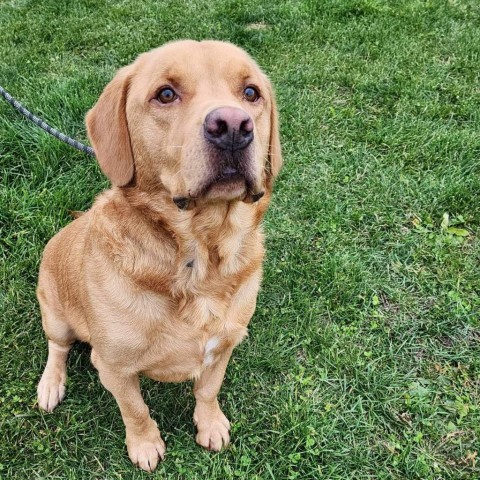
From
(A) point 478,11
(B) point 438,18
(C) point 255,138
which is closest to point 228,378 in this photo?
(C) point 255,138

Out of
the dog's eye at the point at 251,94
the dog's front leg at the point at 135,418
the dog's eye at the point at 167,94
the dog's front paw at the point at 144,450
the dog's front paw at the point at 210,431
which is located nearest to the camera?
the dog's eye at the point at 167,94

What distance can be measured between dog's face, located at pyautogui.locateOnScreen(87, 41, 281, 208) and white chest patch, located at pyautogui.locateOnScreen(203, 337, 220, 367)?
2.37 feet

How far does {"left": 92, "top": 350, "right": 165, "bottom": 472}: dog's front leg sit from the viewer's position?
2566 mm

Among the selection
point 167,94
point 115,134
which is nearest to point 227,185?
point 167,94

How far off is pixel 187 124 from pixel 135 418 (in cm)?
156

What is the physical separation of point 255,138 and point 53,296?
5.36 feet

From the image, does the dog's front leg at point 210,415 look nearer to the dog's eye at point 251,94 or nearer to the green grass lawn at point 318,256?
the green grass lawn at point 318,256

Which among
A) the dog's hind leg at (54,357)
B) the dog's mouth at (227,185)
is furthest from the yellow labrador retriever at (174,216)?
the dog's hind leg at (54,357)

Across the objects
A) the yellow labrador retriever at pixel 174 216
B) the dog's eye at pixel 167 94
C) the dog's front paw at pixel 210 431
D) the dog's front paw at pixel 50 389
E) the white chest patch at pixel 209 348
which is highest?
the dog's eye at pixel 167 94

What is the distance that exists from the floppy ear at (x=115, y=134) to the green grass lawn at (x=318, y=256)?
150cm

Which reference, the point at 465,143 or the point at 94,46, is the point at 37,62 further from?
the point at 465,143

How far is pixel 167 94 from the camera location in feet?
7.25

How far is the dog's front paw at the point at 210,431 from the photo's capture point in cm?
293

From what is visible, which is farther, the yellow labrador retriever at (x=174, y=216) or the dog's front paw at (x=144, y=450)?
the dog's front paw at (x=144, y=450)
